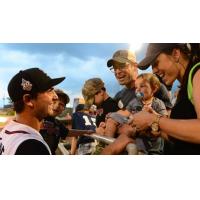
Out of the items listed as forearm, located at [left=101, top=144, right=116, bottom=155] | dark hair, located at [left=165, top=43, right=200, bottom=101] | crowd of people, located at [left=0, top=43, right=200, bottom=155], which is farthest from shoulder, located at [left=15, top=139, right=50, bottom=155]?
dark hair, located at [left=165, top=43, right=200, bottom=101]

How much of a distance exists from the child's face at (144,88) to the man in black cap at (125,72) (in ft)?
0.12

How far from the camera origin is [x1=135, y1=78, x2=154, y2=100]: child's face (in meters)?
3.22

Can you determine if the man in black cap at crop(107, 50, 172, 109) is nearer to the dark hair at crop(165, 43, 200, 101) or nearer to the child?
the child

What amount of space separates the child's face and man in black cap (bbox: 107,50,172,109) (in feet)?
0.12

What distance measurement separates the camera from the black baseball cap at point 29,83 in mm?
3236

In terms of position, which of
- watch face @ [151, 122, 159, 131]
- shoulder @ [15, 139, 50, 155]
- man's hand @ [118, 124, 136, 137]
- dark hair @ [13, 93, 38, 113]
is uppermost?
dark hair @ [13, 93, 38, 113]

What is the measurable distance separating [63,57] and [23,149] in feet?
2.80

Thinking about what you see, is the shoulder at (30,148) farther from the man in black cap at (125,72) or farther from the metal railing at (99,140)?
the man in black cap at (125,72)

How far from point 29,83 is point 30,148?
0.56 m
